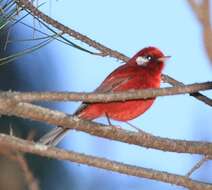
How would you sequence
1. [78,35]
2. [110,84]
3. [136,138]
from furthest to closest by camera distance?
1. [110,84]
2. [78,35]
3. [136,138]

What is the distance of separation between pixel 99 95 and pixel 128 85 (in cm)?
140

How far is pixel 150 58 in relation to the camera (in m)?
3.07

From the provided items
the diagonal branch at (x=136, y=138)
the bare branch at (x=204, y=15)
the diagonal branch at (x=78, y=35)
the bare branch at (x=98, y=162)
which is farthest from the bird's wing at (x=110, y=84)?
the bare branch at (x=204, y=15)

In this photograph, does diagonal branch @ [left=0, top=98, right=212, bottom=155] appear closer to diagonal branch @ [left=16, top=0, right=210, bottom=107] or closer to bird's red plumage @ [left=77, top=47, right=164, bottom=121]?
diagonal branch @ [left=16, top=0, right=210, bottom=107]

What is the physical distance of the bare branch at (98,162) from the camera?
1.21 m

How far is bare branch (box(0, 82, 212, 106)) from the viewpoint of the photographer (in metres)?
1.31

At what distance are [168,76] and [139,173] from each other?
3.58 feet

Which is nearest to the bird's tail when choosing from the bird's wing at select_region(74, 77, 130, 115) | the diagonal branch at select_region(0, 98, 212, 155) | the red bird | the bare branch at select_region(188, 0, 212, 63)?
the red bird

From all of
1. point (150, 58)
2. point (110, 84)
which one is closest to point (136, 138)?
point (110, 84)

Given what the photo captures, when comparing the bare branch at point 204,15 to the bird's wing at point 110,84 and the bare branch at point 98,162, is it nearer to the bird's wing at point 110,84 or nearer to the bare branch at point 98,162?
the bare branch at point 98,162

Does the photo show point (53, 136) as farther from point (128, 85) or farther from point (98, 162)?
point (98, 162)

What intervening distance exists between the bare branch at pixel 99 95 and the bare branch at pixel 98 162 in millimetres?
102

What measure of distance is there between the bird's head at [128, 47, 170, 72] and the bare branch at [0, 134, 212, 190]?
1571 mm

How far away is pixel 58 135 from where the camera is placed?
238 centimetres
